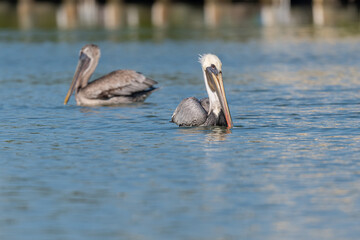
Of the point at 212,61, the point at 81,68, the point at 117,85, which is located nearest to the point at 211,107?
the point at 212,61

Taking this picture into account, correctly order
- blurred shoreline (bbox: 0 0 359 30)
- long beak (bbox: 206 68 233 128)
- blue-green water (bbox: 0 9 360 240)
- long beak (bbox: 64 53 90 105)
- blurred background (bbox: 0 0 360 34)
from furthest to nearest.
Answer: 1. blurred shoreline (bbox: 0 0 359 30)
2. blurred background (bbox: 0 0 360 34)
3. long beak (bbox: 64 53 90 105)
4. long beak (bbox: 206 68 233 128)
5. blue-green water (bbox: 0 9 360 240)

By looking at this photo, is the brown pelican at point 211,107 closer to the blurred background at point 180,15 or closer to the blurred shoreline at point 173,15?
the blurred background at point 180,15

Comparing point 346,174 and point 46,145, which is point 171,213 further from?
point 46,145

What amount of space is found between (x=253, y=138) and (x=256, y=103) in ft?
15.0

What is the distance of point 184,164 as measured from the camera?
10.9m

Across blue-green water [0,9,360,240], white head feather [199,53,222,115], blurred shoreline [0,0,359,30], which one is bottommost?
blurred shoreline [0,0,359,30]

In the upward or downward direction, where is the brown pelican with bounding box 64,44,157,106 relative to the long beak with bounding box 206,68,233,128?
downward

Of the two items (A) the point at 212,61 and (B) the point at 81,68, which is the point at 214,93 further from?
(B) the point at 81,68

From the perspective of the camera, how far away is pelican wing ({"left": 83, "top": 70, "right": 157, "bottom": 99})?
1786 cm

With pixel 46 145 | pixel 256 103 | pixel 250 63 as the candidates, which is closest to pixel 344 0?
pixel 250 63

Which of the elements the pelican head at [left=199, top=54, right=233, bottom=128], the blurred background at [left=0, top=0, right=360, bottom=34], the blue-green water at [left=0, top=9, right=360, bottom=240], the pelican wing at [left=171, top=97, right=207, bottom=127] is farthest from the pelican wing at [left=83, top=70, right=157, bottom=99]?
the blurred background at [left=0, top=0, right=360, bottom=34]

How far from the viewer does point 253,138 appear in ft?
42.3

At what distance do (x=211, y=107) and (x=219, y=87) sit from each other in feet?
1.30

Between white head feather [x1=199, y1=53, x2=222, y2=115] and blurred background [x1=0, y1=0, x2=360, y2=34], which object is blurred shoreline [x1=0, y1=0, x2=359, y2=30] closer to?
blurred background [x1=0, y1=0, x2=360, y2=34]
